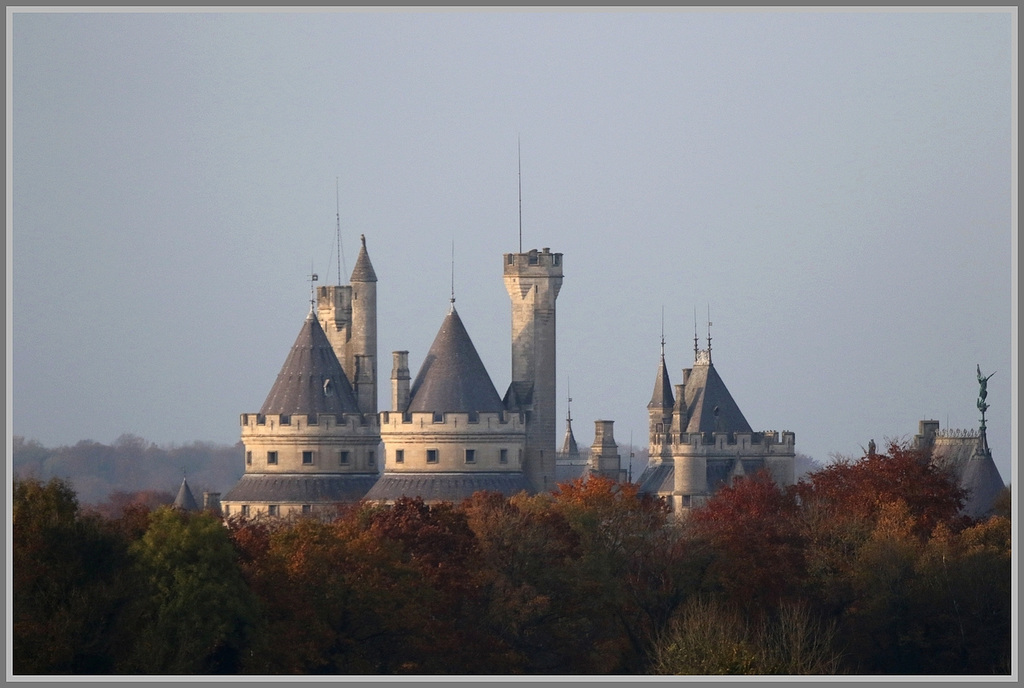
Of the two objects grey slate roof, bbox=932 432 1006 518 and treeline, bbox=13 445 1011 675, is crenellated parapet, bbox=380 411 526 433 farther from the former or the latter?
grey slate roof, bbox=932 432 1006 518

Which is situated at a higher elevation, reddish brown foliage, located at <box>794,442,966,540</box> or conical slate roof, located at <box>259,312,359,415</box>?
conical slate roof, located at <box>259,312,359,415</box>

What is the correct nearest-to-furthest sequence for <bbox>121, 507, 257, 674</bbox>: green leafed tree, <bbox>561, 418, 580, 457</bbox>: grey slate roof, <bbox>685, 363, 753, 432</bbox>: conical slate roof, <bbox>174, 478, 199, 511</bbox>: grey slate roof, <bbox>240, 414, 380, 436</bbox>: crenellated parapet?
1. <bbox>121, 507, 257, 674</bbox>: green leafed tree
2. <bbox>240, 414, 380, 436</bbox>: crenellated parapet
3. <bbox>685, 363, 753, 432</bbox>: conical slate roof
4. <bbox>174, 478, 199, 511</bbox>: grey slate roof
5. <bbox>561, 418, 580, 457</bbox>: grey slate roof

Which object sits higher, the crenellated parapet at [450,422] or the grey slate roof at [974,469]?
the crenellated parapet at [450,422]

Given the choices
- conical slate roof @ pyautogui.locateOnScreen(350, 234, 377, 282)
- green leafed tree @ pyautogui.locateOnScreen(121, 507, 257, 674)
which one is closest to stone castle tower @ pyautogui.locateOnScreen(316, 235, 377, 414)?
conical slate roof @ pyautogui.locateOnScreen(350, 234, 377, 282)

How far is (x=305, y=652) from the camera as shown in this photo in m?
66.6

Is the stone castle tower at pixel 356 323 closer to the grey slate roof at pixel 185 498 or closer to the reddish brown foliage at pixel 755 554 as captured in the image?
the grey slate roof at pixel 185 498

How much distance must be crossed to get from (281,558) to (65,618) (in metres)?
11.6

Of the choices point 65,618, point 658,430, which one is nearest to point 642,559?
point 65,618

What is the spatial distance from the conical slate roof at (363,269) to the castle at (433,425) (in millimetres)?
59

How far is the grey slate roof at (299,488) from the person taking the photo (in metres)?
106

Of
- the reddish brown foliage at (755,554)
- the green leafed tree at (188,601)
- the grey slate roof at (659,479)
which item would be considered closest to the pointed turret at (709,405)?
the grey slate roof at (659,479)

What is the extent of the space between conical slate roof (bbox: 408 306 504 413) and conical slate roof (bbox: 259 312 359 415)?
3382 millimetres

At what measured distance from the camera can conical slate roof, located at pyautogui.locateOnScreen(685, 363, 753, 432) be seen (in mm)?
112250

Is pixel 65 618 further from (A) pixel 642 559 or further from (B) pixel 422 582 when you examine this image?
(A) pixel 642 559
